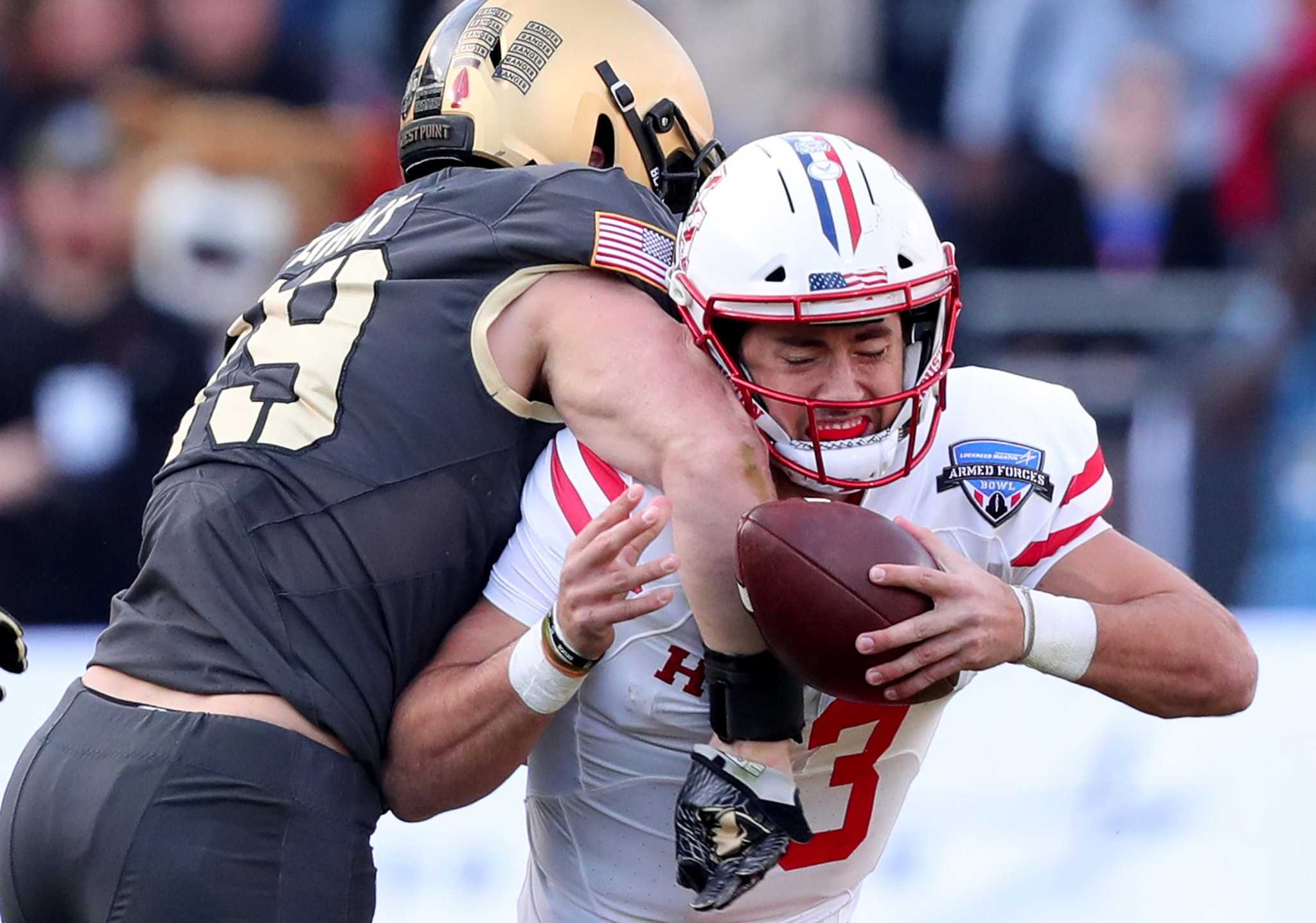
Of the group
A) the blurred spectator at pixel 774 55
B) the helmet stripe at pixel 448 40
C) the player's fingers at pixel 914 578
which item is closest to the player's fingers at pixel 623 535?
the player's fingers at pixel 914 578

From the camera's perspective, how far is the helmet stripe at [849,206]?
7.61 ft

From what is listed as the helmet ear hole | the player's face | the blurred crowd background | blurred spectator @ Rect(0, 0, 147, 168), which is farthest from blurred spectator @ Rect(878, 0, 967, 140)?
the player's face

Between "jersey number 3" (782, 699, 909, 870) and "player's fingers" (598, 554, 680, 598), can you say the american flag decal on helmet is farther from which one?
"jersey number 3" (782, 699, 909, 870)

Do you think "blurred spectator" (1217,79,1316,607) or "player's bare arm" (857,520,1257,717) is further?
"blurred spectator" (1217,79,1316,607)

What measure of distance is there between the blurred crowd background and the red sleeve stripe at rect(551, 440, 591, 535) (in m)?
3.30

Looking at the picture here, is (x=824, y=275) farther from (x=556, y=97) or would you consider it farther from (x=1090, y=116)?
(x=1090, y=116)

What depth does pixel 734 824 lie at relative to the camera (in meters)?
2.10

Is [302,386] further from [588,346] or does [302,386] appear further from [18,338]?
[18,338]

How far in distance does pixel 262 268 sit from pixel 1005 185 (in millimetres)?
2399

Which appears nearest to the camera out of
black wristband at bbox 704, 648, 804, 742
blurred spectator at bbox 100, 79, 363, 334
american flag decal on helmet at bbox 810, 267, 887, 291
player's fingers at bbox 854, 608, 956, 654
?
player's fingers at bbox 854, 608, 956, 654

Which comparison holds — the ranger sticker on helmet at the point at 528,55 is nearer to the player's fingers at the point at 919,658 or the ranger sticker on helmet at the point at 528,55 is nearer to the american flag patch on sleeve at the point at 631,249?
the american flag patch on sleeve at the point at 631,249

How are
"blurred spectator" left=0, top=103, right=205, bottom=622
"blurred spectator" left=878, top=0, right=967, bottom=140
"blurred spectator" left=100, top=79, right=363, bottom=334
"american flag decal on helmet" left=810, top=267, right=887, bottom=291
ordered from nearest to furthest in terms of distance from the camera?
"american flag decal on helmet" left=810, top=267, right=887, bottom=291 → "blurred spectator" left=0, top=103, right=205, bottom=622 → "blurred spectator" left=100, top=79, right=363, bottom=334 → "blurred spectator" left=878, top=0, right=967, bottom=140

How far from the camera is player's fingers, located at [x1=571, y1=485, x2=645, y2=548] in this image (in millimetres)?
2123

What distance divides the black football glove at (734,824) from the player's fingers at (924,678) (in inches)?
6.4
